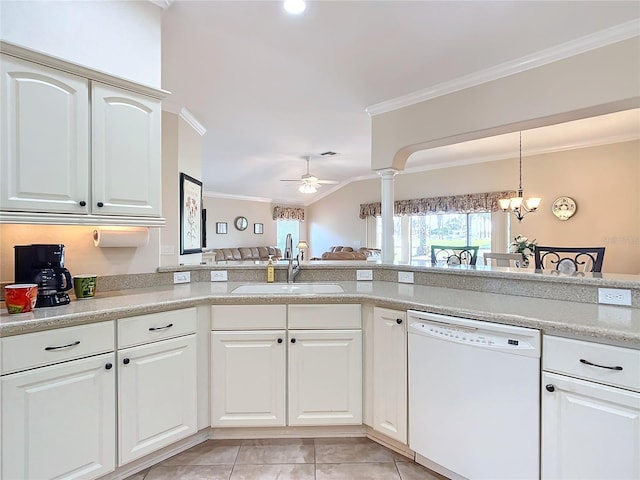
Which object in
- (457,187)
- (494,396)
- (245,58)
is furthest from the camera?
(457,187)

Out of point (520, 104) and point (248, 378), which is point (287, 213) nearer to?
point (520, 104)

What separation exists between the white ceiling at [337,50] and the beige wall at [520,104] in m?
0.16

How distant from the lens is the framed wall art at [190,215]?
376cm

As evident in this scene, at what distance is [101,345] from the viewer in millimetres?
1651

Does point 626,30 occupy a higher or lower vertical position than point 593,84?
higher

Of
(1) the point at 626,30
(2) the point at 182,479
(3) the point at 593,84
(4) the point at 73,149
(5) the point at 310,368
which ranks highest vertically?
(1) the point at 626,30

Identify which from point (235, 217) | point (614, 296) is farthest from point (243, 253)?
point (614, 296)

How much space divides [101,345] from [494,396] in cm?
189

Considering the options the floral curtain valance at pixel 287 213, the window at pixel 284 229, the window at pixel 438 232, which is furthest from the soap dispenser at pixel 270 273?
the window at pixel 284 229

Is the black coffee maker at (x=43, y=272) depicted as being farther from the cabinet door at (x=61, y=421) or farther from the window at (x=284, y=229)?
the window at (x=284, y=229)

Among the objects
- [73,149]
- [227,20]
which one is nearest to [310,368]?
[73,149]

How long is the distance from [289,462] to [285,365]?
1.74 ft

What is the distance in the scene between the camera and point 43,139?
1.66 m

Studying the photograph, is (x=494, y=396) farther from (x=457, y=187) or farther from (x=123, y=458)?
(x=457, y=187)
